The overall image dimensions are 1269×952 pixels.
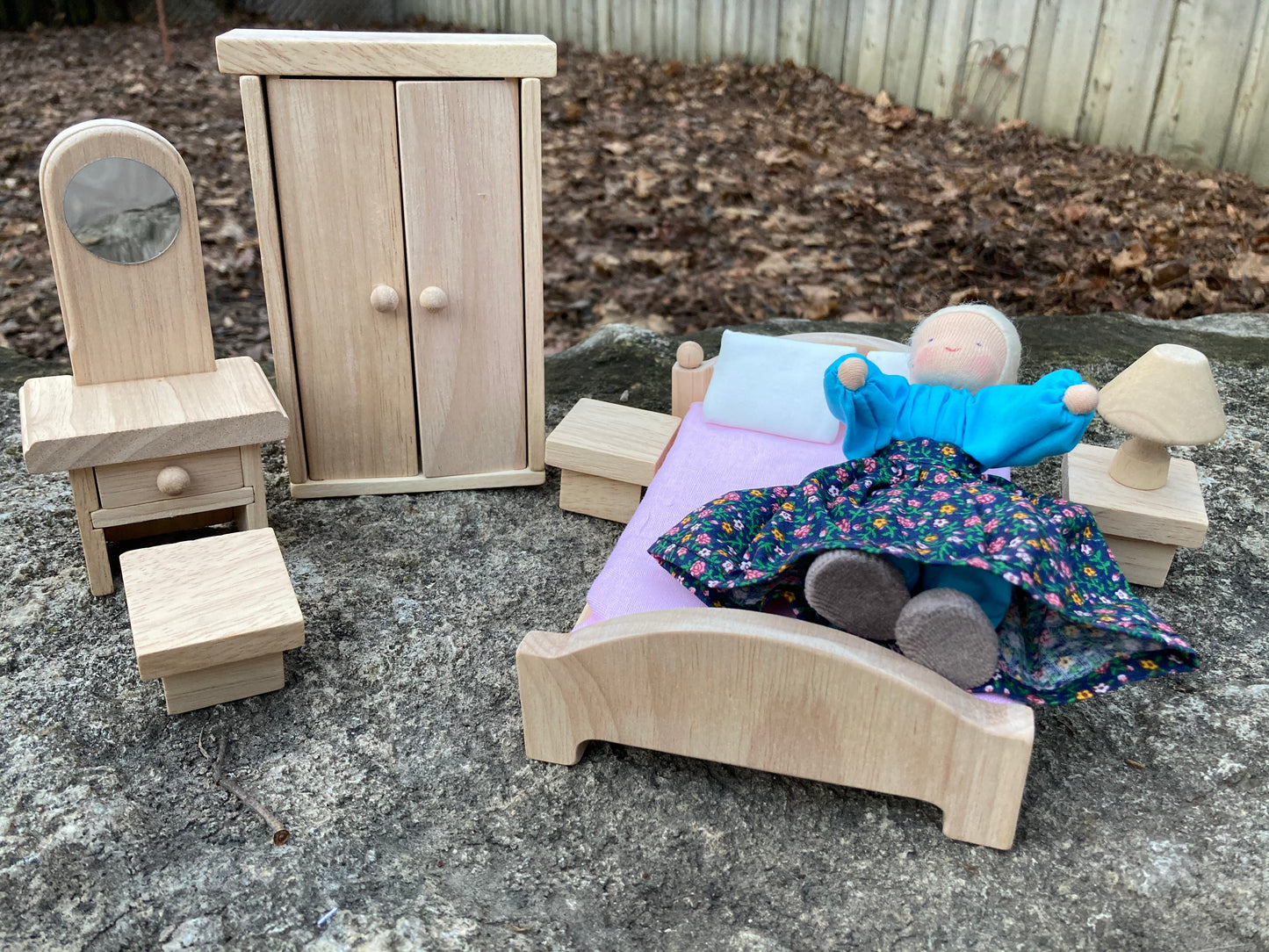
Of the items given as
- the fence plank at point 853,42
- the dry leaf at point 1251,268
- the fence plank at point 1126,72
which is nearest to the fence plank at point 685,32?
Answer: the fence plank at point 853,42

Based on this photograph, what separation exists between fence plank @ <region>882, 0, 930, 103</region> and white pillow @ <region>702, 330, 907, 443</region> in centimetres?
341

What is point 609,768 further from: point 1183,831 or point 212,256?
point 212,256

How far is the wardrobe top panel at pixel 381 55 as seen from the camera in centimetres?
199

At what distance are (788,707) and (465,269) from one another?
1.24m

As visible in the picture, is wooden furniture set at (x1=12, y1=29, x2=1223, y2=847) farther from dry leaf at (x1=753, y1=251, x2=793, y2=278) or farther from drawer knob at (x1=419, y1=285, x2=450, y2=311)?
dry leaf at (x1=753, y1=251, x2=793, y2=278)

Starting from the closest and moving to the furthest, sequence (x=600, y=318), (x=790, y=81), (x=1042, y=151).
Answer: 1. (x=600, y=318)
2. (x=1042, y=151)
3. (x=790, y=81)

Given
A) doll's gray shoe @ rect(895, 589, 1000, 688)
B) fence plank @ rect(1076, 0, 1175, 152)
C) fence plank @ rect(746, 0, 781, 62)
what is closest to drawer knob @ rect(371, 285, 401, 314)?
doll's gray shoe @ rect(895, 589, 1000, 688)

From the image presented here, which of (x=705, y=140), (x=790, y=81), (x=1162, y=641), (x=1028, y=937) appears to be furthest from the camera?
(x=790, y=81)

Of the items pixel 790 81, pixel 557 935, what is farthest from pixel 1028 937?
pixel 790 81

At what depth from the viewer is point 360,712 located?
71.4 inches

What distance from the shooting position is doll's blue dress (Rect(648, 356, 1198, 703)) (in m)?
1.51

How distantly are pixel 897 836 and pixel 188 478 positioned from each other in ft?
4.86

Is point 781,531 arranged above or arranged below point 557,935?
above

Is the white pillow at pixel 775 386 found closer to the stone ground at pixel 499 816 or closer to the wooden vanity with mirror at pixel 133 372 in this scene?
the stone ground at pixel 499 816
